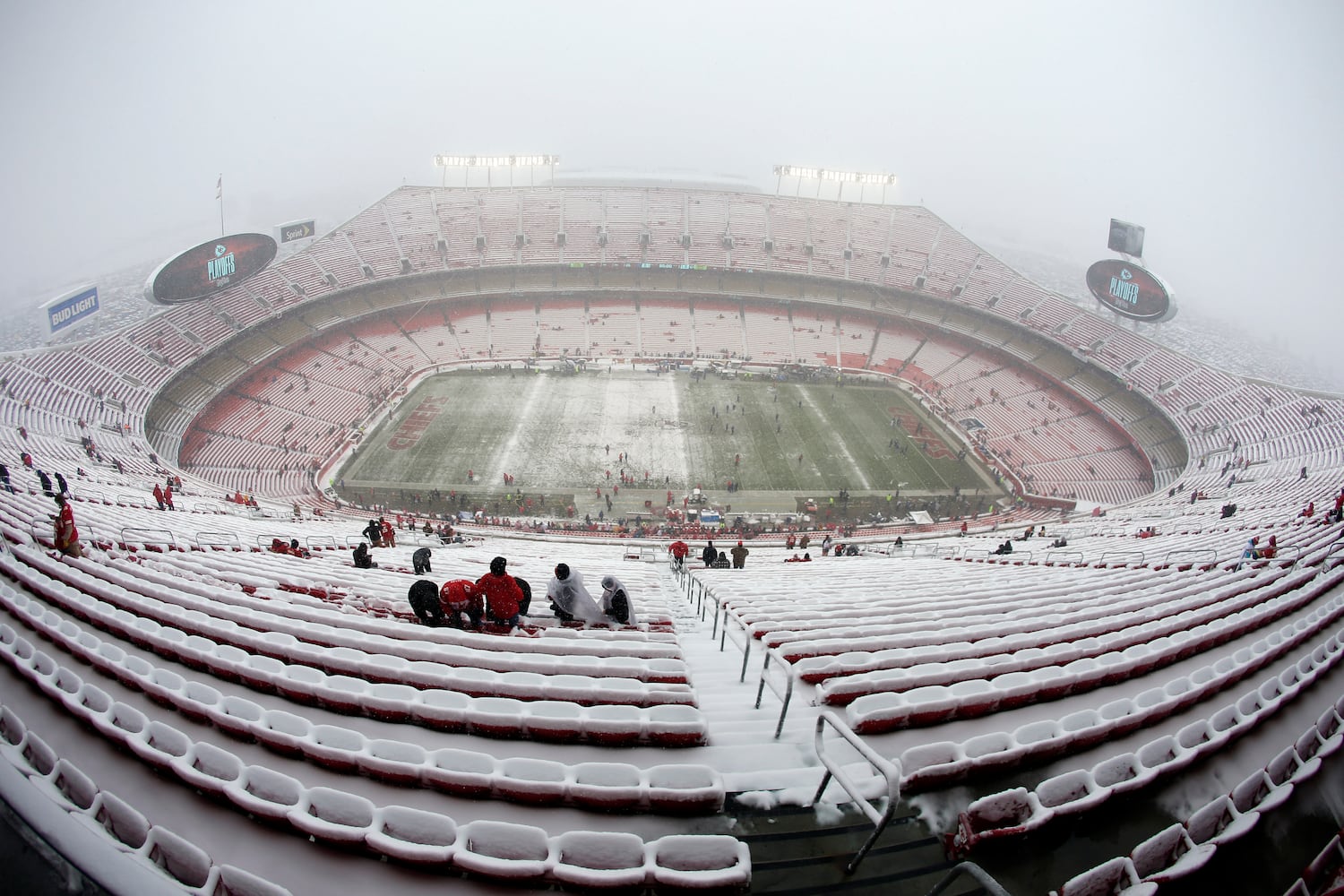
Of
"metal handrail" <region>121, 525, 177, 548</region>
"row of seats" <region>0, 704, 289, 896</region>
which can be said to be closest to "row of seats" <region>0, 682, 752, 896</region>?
"row of seats" <region>0, 704, 289, 896</region>

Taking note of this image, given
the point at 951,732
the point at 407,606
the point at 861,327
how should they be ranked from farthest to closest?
1. the point at 861,327
2. the point at 407,606
3. the point at 951,732

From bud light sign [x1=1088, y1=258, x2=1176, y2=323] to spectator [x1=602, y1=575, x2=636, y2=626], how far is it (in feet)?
133

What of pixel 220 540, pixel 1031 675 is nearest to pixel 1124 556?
pixel 1031 675

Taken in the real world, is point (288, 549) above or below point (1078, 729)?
below

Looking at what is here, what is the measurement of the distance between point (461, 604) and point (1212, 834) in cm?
669

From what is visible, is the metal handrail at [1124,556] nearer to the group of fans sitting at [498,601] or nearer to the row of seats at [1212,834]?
the row of seats at [1212,834]

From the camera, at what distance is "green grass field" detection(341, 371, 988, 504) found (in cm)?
2897

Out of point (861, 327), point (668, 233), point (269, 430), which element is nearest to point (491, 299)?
point (668, 233)

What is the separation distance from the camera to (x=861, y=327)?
147ft

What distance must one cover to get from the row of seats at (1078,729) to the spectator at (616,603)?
4.27 meters

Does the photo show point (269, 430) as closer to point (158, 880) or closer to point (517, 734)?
point (517, 734)

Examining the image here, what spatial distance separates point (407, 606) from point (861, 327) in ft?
136

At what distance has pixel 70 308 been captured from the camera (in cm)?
2819

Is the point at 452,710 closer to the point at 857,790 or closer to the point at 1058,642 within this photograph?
the point at 857,790
